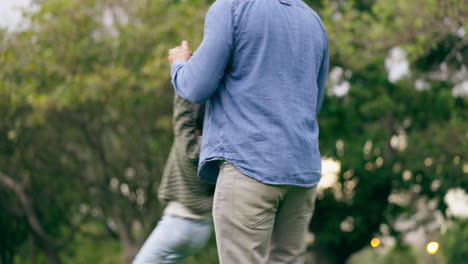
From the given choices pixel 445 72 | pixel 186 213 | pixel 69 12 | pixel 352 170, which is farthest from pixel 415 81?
pixel 186 213

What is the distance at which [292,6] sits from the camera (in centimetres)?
239

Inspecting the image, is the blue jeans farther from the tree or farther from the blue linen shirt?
the tree

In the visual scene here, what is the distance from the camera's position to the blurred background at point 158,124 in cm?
1148

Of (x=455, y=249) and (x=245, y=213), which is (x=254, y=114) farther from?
(x=455, y=249)

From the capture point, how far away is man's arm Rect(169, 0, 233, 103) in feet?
7.28

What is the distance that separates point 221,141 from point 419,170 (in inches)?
565

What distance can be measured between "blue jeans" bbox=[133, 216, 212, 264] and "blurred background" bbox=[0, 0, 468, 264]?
5.91 metres

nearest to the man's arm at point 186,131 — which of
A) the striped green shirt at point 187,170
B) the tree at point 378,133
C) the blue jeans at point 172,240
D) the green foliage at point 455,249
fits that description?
the striped green shirt at point 187,170

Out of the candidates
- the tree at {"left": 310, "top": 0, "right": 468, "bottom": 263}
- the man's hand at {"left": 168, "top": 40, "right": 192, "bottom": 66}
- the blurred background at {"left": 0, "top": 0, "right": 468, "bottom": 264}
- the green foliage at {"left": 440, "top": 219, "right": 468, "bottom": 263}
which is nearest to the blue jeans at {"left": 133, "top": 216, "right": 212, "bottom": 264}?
the man's hand at {"left": 168, "top": 40, "right": 192, "bottom": 66}

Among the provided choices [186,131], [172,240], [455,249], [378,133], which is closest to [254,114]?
[186,131]

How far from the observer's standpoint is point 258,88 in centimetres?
224

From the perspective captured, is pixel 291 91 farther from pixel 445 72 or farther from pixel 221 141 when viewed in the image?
pixel 445 72

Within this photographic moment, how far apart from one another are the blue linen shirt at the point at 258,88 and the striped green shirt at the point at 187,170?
27.2 inches

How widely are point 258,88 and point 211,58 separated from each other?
0.22 meters
